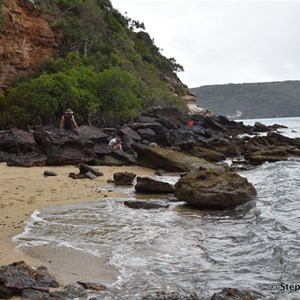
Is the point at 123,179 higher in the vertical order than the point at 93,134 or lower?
lower

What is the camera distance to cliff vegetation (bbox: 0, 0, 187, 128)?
24297 mm

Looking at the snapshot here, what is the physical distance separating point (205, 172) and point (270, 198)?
6.11 feet

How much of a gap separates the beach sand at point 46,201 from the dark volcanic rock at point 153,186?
0.76 metres

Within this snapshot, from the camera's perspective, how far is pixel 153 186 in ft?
34.8

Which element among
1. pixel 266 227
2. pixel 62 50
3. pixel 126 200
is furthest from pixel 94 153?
pixel 62 50

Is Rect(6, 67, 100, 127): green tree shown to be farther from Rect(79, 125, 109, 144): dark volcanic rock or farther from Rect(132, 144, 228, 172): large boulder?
Rect(132, 144, 228, 172): large boulder

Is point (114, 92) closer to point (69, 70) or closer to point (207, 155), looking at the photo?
point (69, 70)

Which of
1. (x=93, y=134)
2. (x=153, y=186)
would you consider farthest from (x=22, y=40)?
(x=153, y=186)

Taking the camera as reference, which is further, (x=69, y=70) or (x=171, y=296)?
(x=69, y=70)

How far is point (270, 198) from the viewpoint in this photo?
33.9 feet

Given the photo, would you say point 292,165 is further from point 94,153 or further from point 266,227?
point 266,227

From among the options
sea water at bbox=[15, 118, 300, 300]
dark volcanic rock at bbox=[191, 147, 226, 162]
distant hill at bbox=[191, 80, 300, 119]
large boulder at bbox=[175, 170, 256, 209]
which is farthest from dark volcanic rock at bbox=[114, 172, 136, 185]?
distant hill at bbox=[191, 80, 300, 119]

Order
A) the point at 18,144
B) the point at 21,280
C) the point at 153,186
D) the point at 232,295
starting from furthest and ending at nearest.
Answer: the point at 18,144, the point at 153,186, the point at 21,280, the point at 232,295

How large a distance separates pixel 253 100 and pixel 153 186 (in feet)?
568
